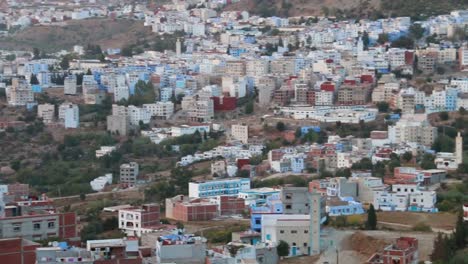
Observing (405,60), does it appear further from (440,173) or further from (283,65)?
(440,173)

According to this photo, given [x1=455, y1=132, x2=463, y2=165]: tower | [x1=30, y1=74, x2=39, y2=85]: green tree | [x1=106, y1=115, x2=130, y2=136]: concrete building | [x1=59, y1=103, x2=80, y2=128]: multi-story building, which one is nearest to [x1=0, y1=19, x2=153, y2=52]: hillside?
[x1=30, y1=74, x2=39, y2=85]: green tree

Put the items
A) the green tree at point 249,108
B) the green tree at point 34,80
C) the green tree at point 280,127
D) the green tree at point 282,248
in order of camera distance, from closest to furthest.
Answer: the green tree at point 282,248 → the green tree at point 280,127 → the green tree at point 249,108 → the green tree at point 34,80

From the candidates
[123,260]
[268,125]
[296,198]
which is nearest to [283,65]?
[268,125]

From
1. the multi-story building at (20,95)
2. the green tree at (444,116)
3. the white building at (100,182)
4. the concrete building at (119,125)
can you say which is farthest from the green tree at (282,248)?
the multi-story building at (20,95)

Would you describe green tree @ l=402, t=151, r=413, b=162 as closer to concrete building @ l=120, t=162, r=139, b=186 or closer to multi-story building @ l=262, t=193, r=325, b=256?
concrete building @ l=120, t=162, r=139, b=186

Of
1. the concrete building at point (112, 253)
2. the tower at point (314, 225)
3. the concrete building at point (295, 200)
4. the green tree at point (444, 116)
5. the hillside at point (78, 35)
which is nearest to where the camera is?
the concrete building at point (112, 253)

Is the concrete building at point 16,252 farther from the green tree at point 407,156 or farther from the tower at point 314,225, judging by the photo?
the green tree at point 407,156
